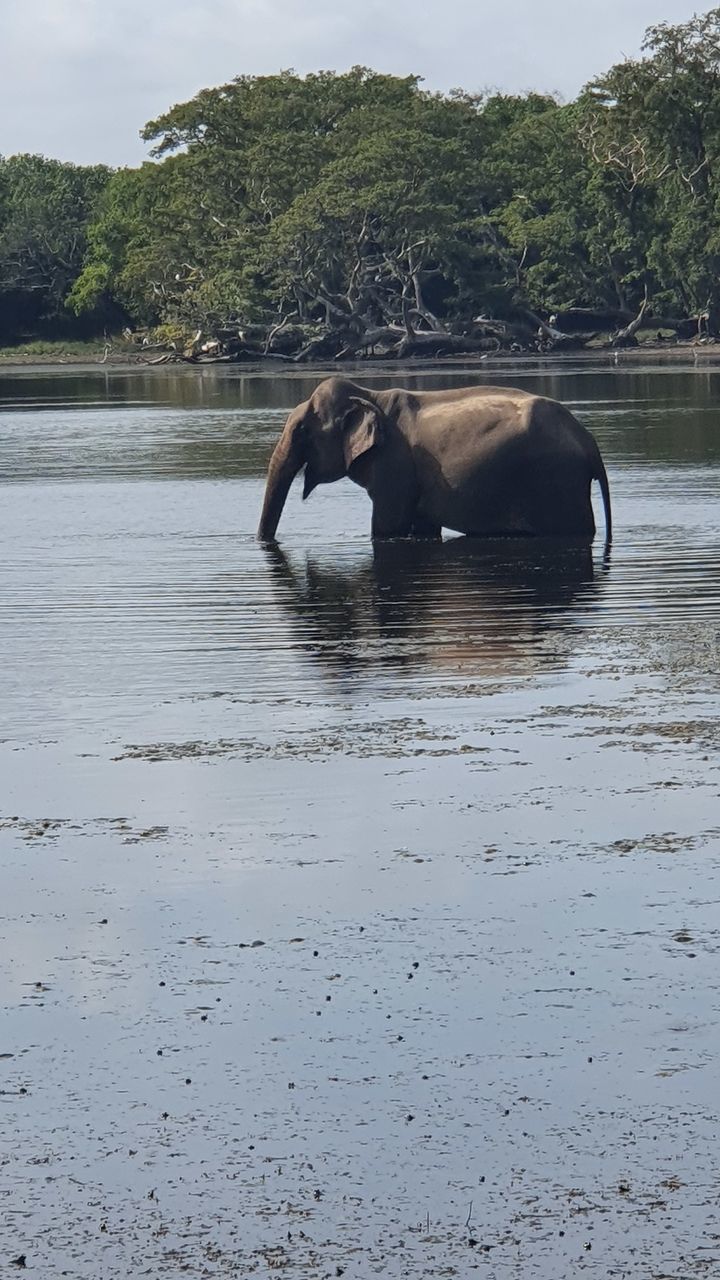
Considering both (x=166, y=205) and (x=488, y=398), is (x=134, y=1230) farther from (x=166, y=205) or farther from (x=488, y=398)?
(x=166, y=205)

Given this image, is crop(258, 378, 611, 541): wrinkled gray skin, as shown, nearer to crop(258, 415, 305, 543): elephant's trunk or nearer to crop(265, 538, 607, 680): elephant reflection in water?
crop(258, 415, 305, 543): elephant's trunk

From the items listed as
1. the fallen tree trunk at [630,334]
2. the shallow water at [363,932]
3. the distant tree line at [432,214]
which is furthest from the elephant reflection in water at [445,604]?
the fallen tree trunk at [630,334]

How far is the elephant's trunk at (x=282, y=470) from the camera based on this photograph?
71.4ft

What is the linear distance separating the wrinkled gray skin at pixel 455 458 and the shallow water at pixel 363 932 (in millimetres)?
3400

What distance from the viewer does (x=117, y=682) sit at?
45.0 ft

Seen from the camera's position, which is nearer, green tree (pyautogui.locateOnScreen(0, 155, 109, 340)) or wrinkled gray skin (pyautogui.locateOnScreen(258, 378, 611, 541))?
wrinkled gray skin (pyautogui.locateOnScreen(258, 378, 611, 541))

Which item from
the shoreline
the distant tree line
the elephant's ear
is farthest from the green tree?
the elephant's ear

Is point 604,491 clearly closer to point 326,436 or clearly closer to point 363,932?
point 326,436

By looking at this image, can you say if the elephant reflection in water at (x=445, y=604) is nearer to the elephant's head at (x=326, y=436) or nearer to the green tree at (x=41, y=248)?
the elephant's head at (x=326, y=436)

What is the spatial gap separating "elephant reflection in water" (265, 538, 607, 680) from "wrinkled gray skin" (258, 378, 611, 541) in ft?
0.92

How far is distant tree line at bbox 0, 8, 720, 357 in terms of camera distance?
82938 millimetres

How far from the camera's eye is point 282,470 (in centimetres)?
2181

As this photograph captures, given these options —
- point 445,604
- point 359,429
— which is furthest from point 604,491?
point 445,604

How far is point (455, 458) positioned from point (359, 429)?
3.02 feet
